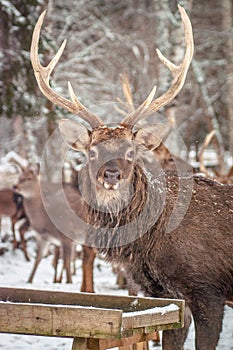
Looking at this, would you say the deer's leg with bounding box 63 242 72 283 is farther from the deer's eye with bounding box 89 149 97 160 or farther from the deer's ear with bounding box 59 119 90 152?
the deer's eye with bounding box 89 149 97 160

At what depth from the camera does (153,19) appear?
2566 cm

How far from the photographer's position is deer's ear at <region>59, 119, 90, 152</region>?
20.4ft

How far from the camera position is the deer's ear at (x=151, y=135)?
6219 mm

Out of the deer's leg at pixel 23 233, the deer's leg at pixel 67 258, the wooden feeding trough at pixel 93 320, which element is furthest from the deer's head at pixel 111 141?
the deer's leg at pixel 23 233

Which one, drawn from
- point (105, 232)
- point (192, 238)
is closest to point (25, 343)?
point (105, 232)

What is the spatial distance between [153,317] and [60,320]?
620 mm

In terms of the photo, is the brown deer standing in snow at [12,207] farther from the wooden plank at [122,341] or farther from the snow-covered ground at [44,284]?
the wooden plank at [122,341]

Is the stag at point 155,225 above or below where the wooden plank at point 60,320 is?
above

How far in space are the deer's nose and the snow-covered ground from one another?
6.64ft

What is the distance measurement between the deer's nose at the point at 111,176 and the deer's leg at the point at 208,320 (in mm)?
1138

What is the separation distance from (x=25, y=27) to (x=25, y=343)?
17.4 ft

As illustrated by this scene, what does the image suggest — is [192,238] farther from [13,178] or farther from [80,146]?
[13,178]

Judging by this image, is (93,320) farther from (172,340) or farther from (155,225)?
(172,340)

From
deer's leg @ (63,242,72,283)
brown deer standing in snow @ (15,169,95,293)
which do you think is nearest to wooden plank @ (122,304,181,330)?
brown deer standing in snow @ (15,169,95,293)
